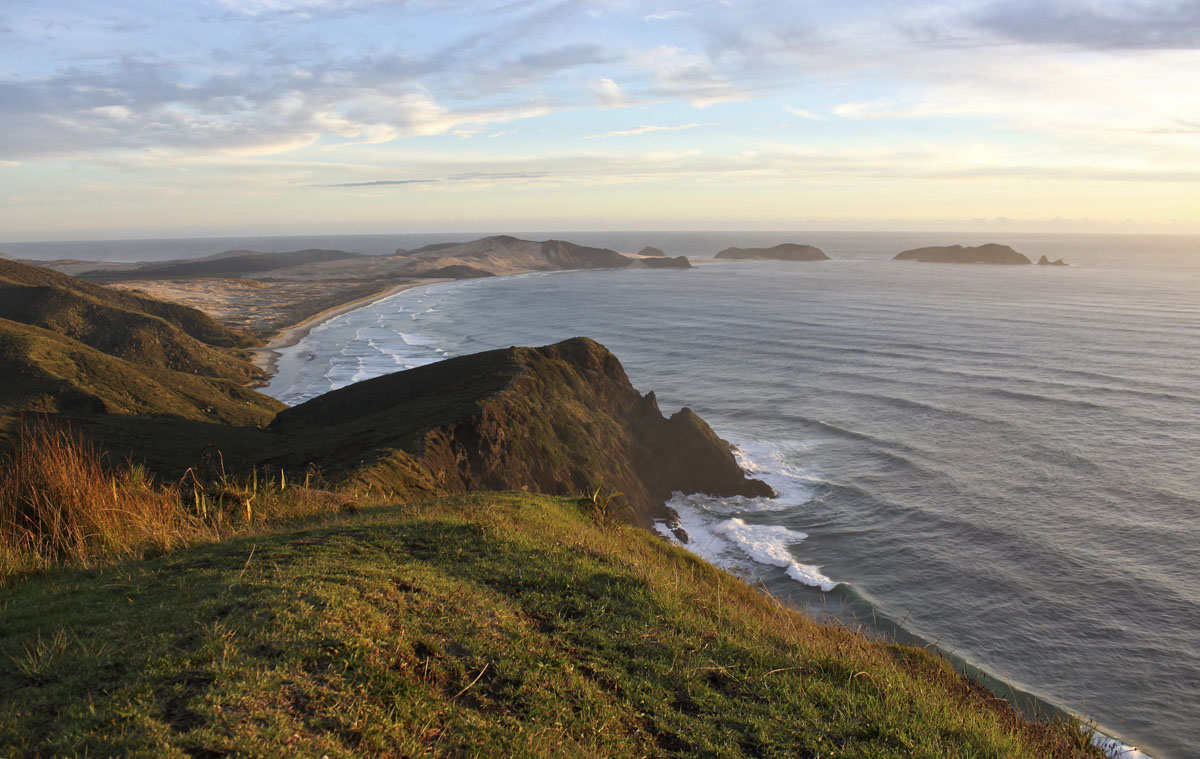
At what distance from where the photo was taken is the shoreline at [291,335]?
6594 cm

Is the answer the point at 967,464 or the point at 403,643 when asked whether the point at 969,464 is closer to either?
the point at 967,464

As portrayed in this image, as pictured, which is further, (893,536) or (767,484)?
(767,484)

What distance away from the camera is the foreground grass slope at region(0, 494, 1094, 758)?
495cm

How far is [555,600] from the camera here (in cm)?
838

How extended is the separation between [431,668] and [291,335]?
90220 millimetres

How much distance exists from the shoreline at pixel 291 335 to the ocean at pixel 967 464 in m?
2.43

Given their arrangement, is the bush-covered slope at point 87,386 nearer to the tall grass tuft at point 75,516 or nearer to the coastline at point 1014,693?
the tall grass tuft at point 75,516

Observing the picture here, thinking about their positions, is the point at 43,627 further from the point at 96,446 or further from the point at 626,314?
the point at 626,314

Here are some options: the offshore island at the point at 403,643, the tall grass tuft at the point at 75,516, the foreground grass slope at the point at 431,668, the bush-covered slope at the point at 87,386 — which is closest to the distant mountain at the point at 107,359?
the bush-covered slope at the point at 87,386

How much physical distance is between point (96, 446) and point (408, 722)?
2231 cm

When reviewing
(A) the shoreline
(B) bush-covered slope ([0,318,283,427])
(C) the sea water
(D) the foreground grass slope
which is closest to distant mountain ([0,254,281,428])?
(B) bush-covered slope ([0,318,283,427])

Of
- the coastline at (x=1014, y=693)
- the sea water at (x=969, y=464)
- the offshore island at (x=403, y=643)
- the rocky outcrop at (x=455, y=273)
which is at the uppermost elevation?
the rocky outcrop at (x=455, y=273)

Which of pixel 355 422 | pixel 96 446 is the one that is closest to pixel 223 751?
pixel 96 446

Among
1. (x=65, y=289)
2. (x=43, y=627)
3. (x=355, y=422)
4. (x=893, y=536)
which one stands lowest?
(x=893, y=536)
